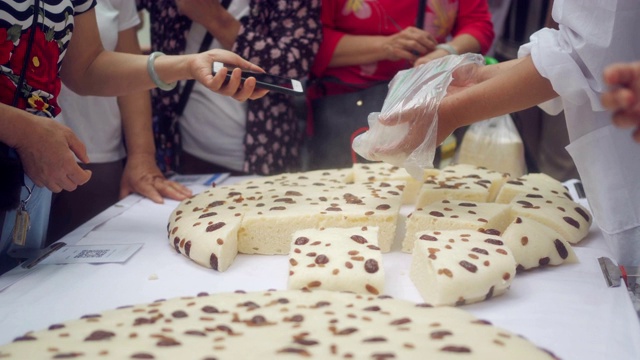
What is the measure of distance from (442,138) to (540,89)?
301 mm

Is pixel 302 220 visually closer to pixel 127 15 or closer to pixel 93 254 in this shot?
pixel 93 254

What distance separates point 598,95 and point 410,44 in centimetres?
99

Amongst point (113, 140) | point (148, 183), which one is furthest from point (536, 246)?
point (113, 140)

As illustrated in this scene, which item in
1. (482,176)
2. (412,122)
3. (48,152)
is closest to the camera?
(48,152)

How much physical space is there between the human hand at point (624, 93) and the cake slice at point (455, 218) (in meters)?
0.78

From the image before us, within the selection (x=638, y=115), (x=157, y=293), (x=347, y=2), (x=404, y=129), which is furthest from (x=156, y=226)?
(x=638, y=115)

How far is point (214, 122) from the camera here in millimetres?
2547

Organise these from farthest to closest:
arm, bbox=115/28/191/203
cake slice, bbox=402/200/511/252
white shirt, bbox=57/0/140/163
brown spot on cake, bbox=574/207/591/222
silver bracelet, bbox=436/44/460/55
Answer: silver bracelet, bbox=436/44/460/55, arm, bbox=115/28/191/203, white shirt, bbox=57/0/140/163, brown spot on cake, bbox=574/207/591/222, cake slice, bbox=402/200/511/252

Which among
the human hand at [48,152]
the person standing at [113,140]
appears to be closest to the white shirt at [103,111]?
the person standing at [113,140]

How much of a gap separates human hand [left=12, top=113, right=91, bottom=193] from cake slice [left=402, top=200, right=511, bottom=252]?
0.90 metres

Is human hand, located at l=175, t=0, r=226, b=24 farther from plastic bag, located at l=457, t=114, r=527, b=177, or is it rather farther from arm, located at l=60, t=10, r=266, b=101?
plastic bag, located at l=457, t=114, r=527, b=177

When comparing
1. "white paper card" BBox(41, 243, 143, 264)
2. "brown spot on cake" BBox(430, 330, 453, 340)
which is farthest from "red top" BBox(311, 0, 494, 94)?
"brown spot on cake" BBox(430, 330, 453, 340)

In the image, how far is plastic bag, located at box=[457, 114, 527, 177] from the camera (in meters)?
2.68

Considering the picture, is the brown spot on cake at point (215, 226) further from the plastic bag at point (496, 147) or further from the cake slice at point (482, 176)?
the plastic bag at point (496, 147)
